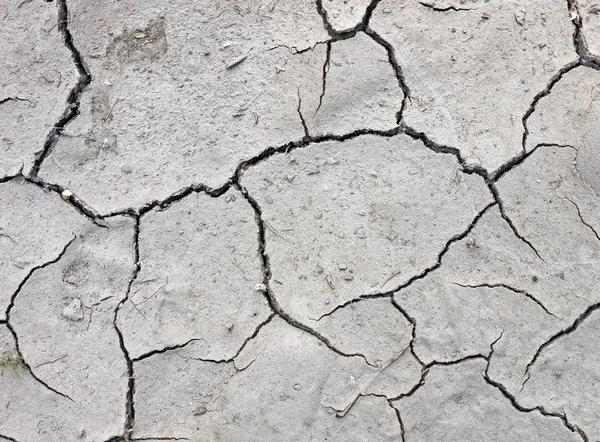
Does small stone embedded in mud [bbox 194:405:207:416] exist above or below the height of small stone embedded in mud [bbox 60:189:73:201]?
below

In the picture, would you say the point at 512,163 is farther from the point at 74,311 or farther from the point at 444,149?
the point at 74,311

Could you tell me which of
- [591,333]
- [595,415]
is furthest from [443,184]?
[595,415]

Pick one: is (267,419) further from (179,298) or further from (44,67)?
(44,67)

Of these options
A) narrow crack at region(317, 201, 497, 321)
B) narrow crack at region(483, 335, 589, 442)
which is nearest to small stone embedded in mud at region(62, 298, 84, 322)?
narrow crack at region(317, 201, 497, 321)

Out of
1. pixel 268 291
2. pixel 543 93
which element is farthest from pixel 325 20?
pixel 268 291

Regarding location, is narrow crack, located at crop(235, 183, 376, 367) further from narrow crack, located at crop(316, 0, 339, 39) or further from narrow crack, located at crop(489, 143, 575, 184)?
narrow crack, located at crop(489, 143, 575, 184)

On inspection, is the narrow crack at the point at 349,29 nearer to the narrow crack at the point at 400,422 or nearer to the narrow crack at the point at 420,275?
the narrow crack at the point at 420,275

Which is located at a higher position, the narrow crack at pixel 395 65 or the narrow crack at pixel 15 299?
the narrow crack at pixel 395 65

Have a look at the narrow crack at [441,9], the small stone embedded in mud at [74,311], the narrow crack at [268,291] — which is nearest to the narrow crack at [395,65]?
the narrow crack at [441,9]
